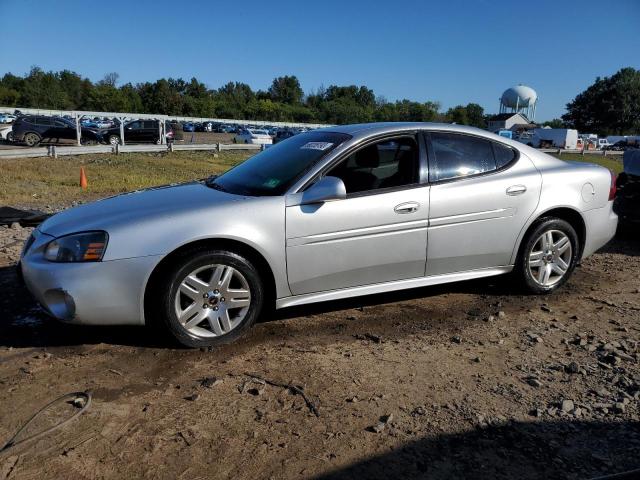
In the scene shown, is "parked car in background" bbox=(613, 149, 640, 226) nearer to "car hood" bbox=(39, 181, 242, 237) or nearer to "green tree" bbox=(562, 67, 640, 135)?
"car hood" bbox=(39, 181, 242, 237)

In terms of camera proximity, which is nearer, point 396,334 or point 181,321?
point 181,321

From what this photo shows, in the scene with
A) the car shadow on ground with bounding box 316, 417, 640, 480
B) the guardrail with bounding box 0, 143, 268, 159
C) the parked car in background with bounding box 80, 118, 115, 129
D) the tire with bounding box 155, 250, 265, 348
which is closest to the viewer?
the car shadow on ground with bounding box 316, 417, 640, 480

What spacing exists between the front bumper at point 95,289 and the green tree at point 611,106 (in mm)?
114935

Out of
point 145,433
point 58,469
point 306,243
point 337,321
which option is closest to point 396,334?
point 337,321

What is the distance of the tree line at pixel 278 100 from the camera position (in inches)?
3164

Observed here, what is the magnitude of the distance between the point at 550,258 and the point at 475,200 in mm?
1029

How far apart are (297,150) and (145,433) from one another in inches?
99.3

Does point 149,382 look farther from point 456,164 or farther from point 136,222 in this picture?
point 456,164

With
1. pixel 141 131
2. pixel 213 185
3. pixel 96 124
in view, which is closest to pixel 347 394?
pixel 213 185

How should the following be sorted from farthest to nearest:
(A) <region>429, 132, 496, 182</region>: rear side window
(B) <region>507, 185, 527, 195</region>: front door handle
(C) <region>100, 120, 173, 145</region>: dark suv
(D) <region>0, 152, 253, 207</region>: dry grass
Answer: (C) <region>100, 120, 173, 145</region>: dark suv < (D) <region>0, 152, 253, 207</region>: dry grass < (B) <region>507, 185, 527, 195</region>: front door handle < (A) <region>429, 132, 496, 182</region>: rear side window

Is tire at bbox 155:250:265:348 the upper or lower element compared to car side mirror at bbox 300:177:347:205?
lower

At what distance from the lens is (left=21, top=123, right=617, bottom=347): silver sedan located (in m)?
3.40

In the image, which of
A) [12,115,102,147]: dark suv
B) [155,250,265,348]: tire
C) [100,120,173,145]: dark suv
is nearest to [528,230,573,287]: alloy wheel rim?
[155,250,265,348]: tire

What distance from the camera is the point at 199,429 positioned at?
2.63m
